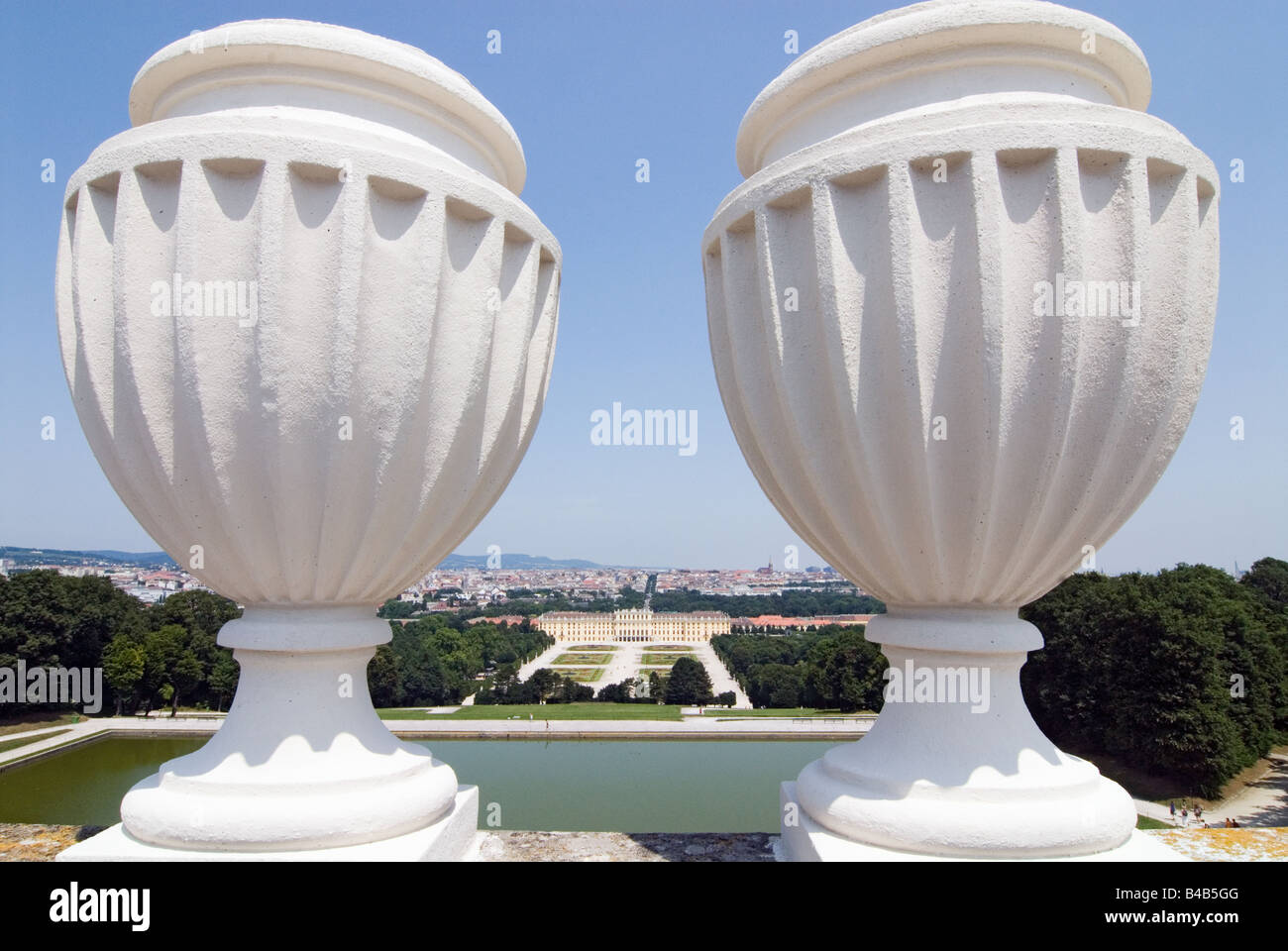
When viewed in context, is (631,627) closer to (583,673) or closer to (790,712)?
(583,673)

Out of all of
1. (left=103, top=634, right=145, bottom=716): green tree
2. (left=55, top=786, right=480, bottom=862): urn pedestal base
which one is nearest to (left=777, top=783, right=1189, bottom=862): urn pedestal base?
(left=55, top=786, right=480, bottom=862): urn pedestal base

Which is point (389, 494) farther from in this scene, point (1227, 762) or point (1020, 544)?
point (1227, 762)

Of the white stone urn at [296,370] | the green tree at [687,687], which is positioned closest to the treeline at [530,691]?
the green tree at [687,687]

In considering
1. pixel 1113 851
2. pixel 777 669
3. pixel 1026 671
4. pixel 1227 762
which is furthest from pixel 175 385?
pixel 777 669

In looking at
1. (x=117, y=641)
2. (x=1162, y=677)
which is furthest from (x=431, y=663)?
(x=1162, y=677)

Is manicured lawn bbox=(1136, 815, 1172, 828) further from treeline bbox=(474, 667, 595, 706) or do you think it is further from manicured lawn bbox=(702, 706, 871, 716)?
treeline bbox=(474, 667, 595, 706)

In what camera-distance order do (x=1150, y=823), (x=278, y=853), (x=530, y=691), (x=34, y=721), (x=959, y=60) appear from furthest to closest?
(x=530, y=691) → (x=34, y=721) → (x=1150, y=823) → (x=959, y=60) → (x=278, y=853)

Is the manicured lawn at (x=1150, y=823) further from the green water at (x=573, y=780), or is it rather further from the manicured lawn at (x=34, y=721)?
the manicured lawn at (x=34, y=721)
